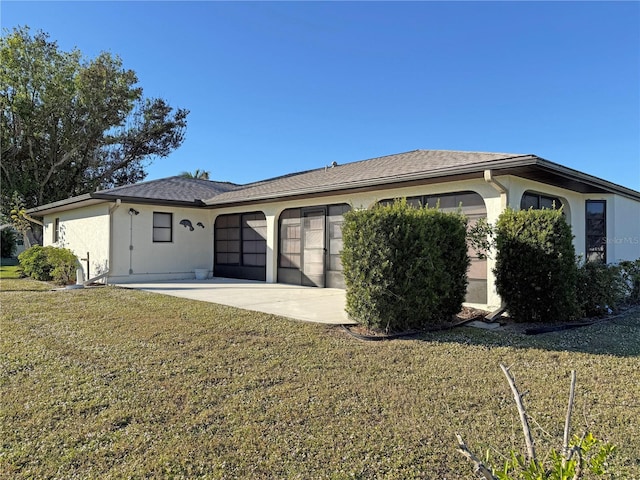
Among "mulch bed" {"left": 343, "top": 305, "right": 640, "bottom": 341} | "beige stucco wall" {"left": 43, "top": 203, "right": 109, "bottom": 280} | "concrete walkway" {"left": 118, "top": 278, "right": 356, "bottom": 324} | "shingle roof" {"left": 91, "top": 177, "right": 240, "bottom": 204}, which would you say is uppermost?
"shingle roof" {"left": 91, "top": 177, "right": 240, "bottom": 204}

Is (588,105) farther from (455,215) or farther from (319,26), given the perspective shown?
(455,215)

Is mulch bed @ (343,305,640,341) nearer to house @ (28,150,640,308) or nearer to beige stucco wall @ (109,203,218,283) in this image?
house @ (28,150,640,308)

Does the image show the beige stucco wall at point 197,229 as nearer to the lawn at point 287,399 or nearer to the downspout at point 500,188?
the downspout at point 500,188

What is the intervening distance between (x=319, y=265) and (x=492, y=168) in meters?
5.62

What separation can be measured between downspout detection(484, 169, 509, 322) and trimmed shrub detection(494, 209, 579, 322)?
18 centimetres

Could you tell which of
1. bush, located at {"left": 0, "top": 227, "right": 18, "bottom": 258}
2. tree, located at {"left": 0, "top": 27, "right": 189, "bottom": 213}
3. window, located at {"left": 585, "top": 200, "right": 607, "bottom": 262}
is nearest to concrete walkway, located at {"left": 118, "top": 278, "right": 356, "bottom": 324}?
window, located at {"left": 585, "top": 200, "right": 607, "bottom": 262}

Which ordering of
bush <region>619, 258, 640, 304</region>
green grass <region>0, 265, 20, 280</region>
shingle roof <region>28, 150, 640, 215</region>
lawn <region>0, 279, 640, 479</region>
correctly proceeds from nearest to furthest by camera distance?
lawn <region>0, 279, 640, 479</region> < shingle roof <region>28, 150, 640, 215</region> < bush <region>619, 258, 640, 304</region> < green grass <region>0, 265, 20, 280</region>

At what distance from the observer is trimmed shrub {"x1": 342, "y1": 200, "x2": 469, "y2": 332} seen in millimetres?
5633

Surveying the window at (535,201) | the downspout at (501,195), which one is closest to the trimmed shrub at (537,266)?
the downspout at (501,195)

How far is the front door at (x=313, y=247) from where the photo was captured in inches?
441

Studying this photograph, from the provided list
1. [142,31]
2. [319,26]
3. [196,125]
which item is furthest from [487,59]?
[196,125]

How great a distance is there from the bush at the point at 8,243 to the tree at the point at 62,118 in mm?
10461

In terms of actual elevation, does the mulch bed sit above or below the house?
below

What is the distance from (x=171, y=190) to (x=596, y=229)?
13.9m
